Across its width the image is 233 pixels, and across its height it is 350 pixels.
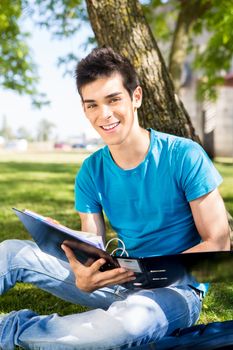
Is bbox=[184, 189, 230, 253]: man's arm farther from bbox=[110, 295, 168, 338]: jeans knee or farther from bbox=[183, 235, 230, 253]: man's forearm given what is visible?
bbox=[110, 295, 168, 338]: jeans knee

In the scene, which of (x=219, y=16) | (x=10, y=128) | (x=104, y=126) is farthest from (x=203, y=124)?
(x=10, y=128)

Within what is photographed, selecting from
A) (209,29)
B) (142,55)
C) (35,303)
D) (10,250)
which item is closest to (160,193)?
(10,250)

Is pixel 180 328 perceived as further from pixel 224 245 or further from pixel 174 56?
pixel 174 56

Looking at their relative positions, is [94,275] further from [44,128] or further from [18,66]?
[44,128]

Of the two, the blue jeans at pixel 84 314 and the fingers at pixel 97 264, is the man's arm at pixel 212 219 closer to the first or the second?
the blue jeans at pixel 84 314

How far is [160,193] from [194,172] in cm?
20

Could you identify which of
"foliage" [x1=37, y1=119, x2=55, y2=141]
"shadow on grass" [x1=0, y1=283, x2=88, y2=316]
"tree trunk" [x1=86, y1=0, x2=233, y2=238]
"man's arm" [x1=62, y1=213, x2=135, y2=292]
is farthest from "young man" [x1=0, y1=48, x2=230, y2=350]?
"foliage" [x1=37, y1=119, x2=55, y2=141]

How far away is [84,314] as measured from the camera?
2.27 metres

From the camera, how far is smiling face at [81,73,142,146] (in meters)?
2.56

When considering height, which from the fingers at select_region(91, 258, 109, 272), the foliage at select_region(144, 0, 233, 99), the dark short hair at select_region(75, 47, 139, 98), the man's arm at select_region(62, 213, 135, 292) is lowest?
the man's arm at select_region(62, 213, 135, 292)

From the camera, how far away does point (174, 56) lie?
13094 millimetres

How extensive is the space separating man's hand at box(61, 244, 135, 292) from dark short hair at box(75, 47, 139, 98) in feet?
2.63

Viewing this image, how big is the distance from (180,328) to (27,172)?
39.9 feet

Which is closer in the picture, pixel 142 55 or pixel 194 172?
pixel 194 172
